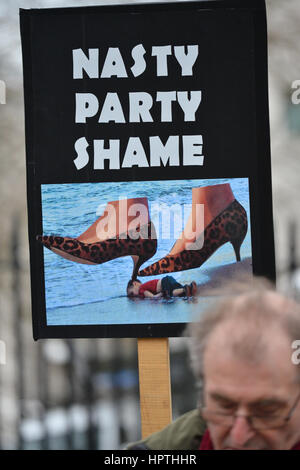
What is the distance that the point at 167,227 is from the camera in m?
2.45

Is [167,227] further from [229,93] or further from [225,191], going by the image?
[229,93]

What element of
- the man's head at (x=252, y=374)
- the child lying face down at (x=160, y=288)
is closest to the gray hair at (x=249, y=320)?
the man's head at (x=252, y=374)

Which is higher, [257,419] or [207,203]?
[207,203]

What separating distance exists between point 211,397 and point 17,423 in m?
3.11

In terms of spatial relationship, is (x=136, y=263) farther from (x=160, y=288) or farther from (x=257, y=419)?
(x=257, y=419)

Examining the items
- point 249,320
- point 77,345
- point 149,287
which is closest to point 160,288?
point 149,287

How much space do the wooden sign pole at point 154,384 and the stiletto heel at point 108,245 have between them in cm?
27

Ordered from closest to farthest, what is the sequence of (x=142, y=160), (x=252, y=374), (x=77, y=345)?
(x=252, y=374)
(x=142, y=160)
(x=77, y=345)

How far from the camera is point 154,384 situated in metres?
2.46

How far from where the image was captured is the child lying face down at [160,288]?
245cm

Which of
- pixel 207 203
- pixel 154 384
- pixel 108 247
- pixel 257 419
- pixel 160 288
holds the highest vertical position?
pixel 207 203

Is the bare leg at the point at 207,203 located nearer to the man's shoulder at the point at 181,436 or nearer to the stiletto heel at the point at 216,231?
the stiletto heel at the point at 216,231

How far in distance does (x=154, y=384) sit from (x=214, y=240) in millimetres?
576
